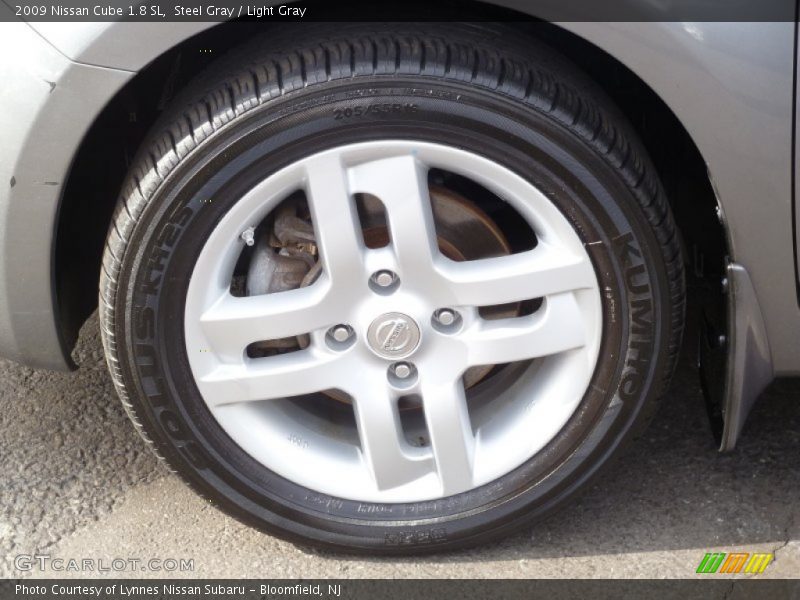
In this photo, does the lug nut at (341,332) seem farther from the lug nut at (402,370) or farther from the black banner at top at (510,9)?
the black banner at top at (510,9)

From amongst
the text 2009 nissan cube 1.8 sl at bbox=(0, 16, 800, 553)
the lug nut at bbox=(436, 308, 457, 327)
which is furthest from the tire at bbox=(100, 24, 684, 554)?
the lug nut at bbox=(436, 308, 457, 327)

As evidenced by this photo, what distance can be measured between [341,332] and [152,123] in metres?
0.56

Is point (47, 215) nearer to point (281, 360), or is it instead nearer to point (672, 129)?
point (281, 360)

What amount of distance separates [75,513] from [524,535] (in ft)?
3.14

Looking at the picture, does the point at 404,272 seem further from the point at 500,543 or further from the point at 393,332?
the point at 500,543

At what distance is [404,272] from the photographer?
1824 mm

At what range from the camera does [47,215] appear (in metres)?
1.75

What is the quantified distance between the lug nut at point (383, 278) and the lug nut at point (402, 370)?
0.56 ft

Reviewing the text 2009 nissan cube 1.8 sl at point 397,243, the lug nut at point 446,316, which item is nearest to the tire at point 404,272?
the text 2009 nissan cube 1.8 sl at point 397,243

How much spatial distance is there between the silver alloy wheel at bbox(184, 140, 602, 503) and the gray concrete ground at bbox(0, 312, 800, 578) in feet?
0.65

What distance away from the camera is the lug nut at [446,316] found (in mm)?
1880

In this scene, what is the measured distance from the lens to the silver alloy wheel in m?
1.77

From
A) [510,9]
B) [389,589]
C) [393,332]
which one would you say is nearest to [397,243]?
[393,332]

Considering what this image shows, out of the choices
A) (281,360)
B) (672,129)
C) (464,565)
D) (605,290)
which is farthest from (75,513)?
(672,129)
